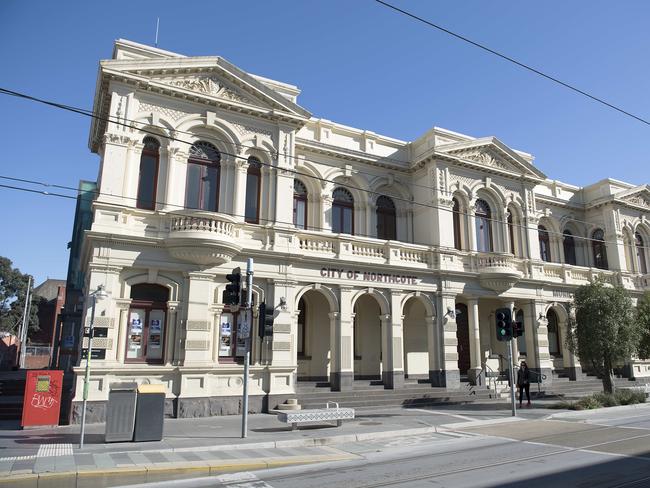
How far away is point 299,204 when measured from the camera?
24.2m

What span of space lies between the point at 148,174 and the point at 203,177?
2133 millimetres

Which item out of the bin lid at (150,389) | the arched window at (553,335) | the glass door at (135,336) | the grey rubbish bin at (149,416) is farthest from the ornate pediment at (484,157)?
the grey rubbish bin at (149,416)

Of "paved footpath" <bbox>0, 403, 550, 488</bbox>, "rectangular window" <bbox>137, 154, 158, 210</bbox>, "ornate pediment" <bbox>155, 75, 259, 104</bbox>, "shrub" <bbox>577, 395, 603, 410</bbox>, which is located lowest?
"paved footpath" <bbox>0, 403, 550, 488</bbox>

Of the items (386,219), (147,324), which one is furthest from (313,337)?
(147,324)

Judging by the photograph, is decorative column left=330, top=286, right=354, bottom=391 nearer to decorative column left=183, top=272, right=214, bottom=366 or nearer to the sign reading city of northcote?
the sign reading city of northcote

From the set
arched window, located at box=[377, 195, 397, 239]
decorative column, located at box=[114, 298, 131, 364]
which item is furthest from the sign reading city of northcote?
decorative column, located at box=[114, 298, 131, 364]

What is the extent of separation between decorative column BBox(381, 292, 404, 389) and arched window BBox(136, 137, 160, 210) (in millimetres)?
11275

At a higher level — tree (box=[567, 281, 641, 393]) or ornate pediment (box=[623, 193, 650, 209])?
ornate pediment (box=[623, 193, 650, 209])

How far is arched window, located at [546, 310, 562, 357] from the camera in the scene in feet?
98.6

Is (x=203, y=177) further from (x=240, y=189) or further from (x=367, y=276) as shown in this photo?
(x=367, y=276)

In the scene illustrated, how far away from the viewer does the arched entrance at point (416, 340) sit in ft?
Result: 81.7

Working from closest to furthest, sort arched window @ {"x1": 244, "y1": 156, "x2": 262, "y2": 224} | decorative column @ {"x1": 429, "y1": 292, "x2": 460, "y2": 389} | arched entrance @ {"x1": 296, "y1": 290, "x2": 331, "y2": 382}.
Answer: arched window @ {"x1": 244, "y1": 156, "x2": 262, "y2": 224} < arched entrance @ {"x1": 296, "y1": 290, "x2": 331, "y2": 382} < decorative column @ {"x1": 429, "y1": 292, "x2": 460, "y2": 389}

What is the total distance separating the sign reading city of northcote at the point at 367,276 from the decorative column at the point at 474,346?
3730 mm

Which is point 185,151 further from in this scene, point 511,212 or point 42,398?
point 511,212
